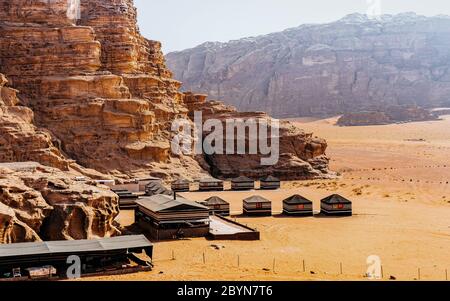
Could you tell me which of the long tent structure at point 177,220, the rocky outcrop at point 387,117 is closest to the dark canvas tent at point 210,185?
the long tent structure at point 177,220

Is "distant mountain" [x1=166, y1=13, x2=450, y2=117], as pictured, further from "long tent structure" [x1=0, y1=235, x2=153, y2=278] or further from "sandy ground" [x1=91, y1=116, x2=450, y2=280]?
"long tent structure" [x1=0, y1=235, x2=153, y2=278]

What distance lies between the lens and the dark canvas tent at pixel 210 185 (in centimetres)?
4109

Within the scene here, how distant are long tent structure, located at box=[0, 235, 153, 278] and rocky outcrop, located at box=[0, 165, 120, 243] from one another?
194cm

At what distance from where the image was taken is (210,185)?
136 feet

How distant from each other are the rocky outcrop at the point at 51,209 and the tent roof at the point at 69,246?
1.65 meters

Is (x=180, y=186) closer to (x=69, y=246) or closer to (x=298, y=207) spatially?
(x=298, y=207)

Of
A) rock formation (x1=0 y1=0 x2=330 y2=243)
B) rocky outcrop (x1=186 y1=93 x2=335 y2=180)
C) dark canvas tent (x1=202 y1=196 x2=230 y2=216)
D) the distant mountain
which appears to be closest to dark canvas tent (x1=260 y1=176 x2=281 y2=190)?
rocky outcrop (x1=186 y1=93 x2=335 y2=180)

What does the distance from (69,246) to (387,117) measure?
10687cm

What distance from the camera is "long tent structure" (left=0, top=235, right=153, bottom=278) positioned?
1506 centimetres

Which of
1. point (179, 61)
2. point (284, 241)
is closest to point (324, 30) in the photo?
point (179, 61)

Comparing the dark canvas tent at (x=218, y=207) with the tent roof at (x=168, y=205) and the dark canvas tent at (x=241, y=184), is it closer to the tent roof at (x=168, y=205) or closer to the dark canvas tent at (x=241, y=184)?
the tent roof at (x=168, y=205)

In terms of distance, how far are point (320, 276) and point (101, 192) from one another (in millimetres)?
10162

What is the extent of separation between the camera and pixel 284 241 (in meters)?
22.2
